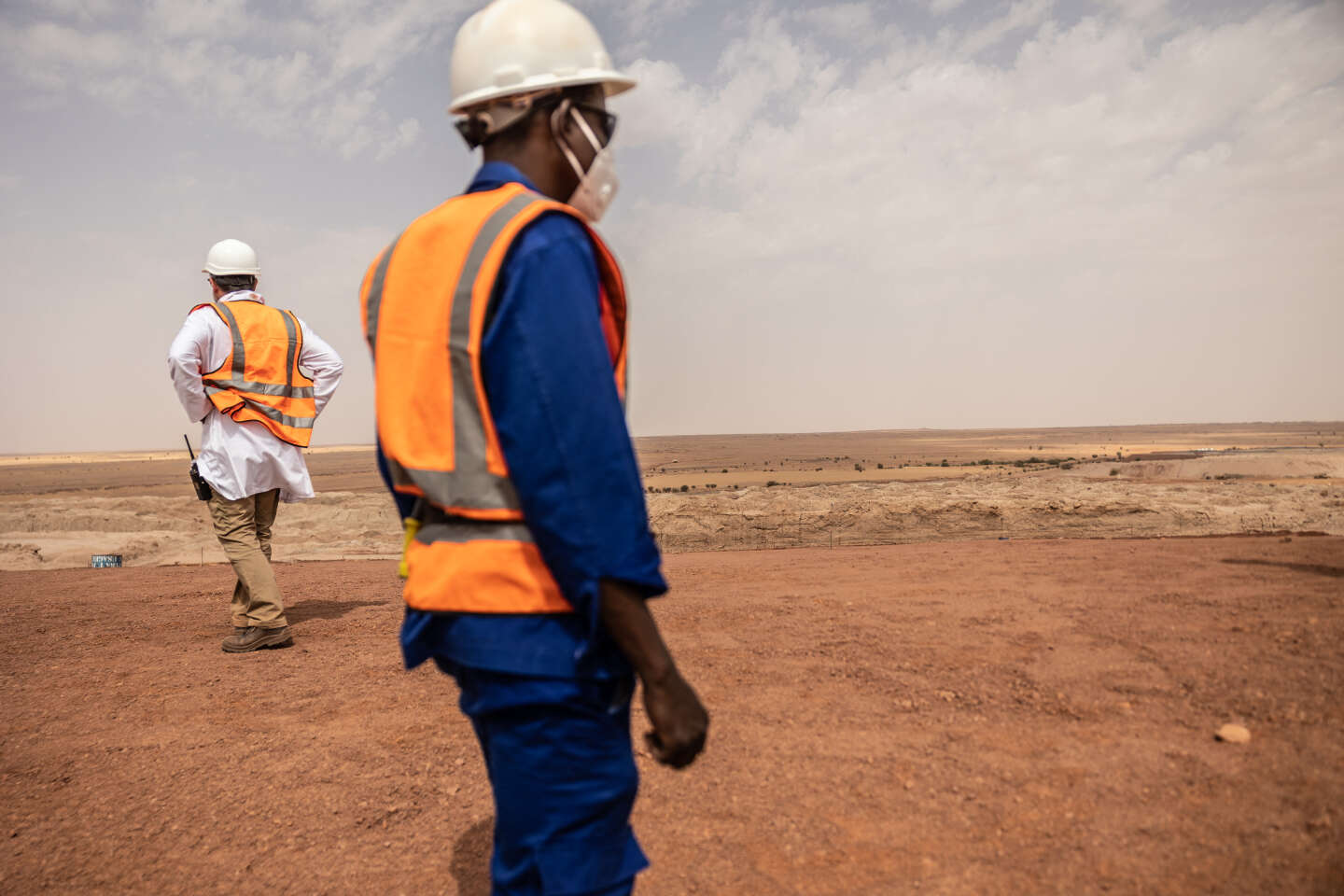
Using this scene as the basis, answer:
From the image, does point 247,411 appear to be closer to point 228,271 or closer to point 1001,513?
point 228,271

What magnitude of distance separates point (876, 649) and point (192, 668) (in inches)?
172

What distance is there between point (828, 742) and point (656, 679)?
2531mm

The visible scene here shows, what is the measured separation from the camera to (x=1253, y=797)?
2.95m

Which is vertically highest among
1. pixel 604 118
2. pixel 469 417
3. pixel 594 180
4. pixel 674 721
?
pixel 604 118

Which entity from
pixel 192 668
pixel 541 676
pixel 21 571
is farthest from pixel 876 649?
pixel 21 571

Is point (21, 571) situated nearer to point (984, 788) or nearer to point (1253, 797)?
point (984, 788)

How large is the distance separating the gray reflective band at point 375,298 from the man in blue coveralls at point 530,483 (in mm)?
12

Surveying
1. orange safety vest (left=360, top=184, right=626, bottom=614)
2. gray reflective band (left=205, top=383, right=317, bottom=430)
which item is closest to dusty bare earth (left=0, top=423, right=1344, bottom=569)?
gray reflective band (left=205, top=383, right=317, bottom=430)

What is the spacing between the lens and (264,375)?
5.88m

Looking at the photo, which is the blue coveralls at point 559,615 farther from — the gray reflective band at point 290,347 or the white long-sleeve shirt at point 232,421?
the gray reflective band at point 290,347

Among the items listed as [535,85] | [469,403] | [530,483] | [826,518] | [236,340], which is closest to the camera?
[530,483]

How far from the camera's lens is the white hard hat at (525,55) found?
68.4 inches

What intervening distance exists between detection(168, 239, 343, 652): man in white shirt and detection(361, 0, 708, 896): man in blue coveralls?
4565 mm

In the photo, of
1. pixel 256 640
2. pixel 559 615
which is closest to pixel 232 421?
pixel 256 640
